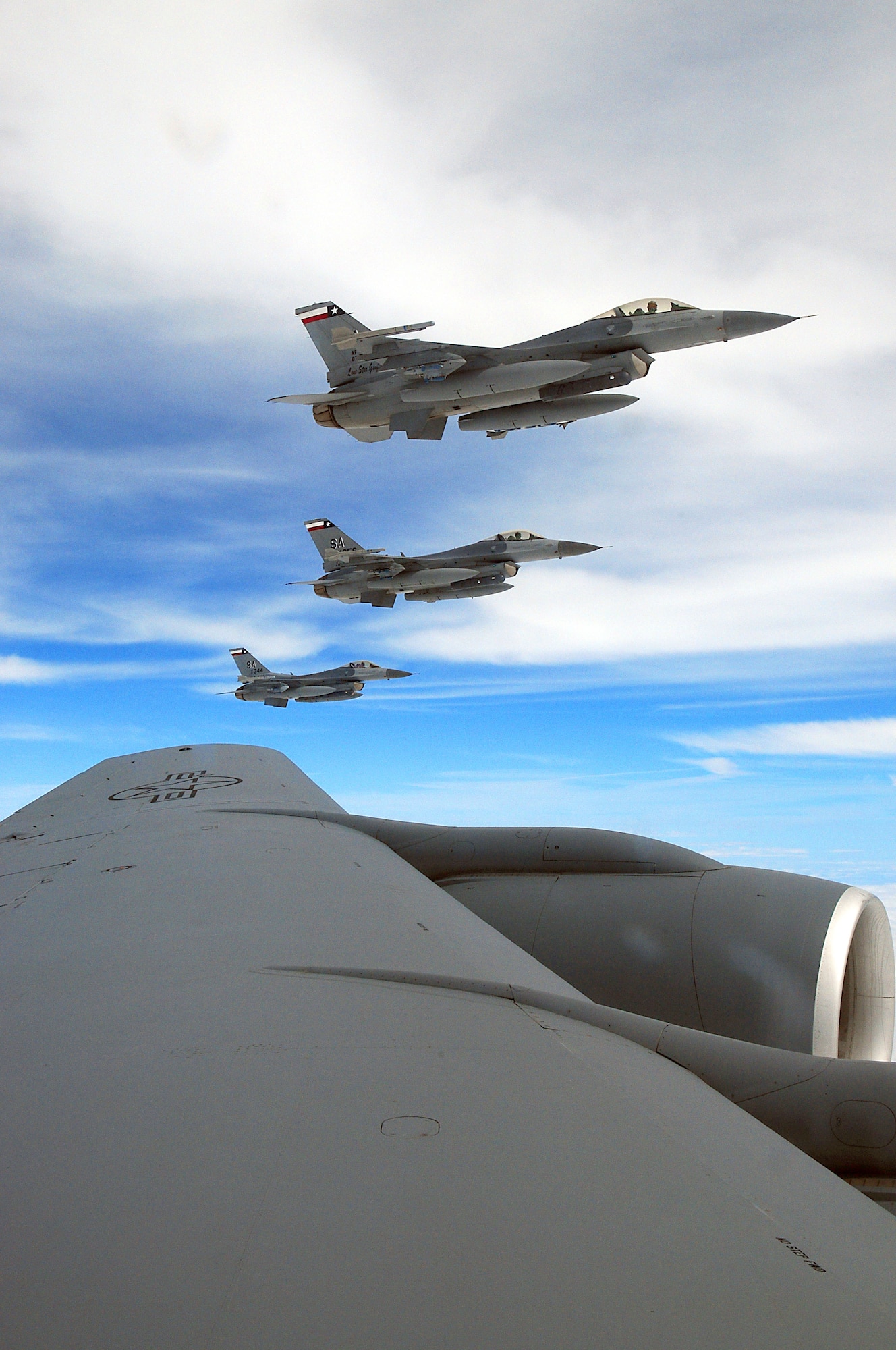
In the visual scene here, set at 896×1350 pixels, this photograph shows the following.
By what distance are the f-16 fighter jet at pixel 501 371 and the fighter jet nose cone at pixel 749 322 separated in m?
0.02

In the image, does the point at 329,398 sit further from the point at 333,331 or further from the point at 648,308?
the point at 648,308

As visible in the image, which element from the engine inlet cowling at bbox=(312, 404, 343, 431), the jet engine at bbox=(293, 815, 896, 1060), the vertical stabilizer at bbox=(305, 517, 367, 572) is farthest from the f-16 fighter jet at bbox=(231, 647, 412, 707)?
the jet engine at bbox=(293, 815, 896, 1060)

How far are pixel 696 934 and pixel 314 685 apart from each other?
135 feet

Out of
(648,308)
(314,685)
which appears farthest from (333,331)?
(314,685)

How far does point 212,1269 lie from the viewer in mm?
1301

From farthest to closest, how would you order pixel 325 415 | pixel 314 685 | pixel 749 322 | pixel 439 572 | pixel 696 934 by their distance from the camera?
pixel 314 685, pixel 439 572, pixel 325 415, pixel 749 322, pixel 696 934

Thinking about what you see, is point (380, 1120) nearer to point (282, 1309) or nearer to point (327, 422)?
point (282, 1309)

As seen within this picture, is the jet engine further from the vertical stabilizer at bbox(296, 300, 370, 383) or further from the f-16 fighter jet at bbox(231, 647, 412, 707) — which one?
the f-16 fighter jet at bbox(231, 647, 412, 707)

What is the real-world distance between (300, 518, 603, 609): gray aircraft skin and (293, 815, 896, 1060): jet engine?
25697 mm

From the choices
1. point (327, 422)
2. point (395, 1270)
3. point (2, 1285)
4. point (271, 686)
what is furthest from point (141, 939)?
point (271, 686)

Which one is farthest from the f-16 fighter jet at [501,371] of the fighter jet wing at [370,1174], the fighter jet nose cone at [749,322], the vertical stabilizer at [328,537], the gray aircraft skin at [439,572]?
the fighter jet wing at [370,1174]

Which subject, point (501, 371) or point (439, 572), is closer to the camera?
point (501, 371)

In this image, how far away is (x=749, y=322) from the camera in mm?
20016

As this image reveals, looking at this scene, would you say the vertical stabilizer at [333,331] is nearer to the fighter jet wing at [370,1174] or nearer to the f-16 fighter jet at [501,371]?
the f-16 fighter jet at [501,371]
